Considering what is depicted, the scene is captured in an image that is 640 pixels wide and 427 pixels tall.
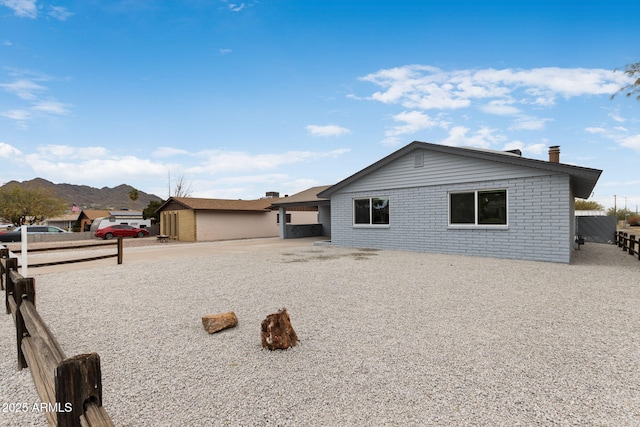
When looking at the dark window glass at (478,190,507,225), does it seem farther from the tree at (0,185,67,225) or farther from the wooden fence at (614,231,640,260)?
the tree at (0,185,67,225)

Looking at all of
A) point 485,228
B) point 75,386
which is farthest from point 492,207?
point 75,386

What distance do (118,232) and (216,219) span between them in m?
9.16

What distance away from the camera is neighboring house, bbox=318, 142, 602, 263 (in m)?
9.75

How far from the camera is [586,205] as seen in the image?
46156mm

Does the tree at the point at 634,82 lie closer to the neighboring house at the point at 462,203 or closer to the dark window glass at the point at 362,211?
the neighboring house at the point at 462,203

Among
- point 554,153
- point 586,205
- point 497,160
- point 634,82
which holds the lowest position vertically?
point 586,205

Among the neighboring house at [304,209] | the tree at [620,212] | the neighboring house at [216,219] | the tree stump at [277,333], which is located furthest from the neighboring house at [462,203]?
the tree at [620,212]

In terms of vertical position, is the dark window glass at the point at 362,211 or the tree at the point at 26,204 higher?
the tree at the point at 26,204

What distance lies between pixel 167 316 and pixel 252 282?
259cm

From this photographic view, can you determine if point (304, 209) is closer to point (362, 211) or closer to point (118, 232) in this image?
point (362, 211)

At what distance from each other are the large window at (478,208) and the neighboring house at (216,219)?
1489 centimetres

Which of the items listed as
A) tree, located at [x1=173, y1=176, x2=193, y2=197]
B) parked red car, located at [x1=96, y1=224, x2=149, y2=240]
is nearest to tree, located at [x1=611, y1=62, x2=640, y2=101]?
parked red car, located at [x1=96, y1=224, x2=149, y2=240]

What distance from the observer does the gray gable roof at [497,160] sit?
911cm

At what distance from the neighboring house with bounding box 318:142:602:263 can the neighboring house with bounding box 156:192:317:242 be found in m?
10.9
